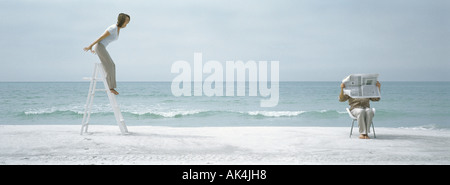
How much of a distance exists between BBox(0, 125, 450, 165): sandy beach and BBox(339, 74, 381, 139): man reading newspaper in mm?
348

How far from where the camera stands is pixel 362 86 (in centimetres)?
555

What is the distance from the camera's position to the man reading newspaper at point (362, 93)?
550cm

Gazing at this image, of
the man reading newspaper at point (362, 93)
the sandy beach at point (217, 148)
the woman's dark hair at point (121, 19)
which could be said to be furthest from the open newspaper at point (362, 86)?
the woman's dark hair at point (121, 19)

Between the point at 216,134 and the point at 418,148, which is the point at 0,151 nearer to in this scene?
the point at 216,134

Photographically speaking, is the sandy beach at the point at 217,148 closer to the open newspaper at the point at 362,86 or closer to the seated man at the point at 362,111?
the seated man at the point at 362,111

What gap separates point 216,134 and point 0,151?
11.2 ft

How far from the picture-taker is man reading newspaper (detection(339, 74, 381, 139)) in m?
5.50

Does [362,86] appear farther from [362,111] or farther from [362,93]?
[362,111]

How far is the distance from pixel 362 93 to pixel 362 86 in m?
0.13

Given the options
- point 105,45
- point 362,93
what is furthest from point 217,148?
point 362,93

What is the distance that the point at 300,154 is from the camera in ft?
14.4

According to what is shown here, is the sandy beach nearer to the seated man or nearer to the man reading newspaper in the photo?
the seated man

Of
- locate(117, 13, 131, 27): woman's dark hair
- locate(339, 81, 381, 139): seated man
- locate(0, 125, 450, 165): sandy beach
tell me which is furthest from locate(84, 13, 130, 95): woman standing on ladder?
locate(339, 81, 381, 139): seated man

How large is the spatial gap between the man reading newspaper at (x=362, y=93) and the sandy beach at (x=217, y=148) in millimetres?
348
